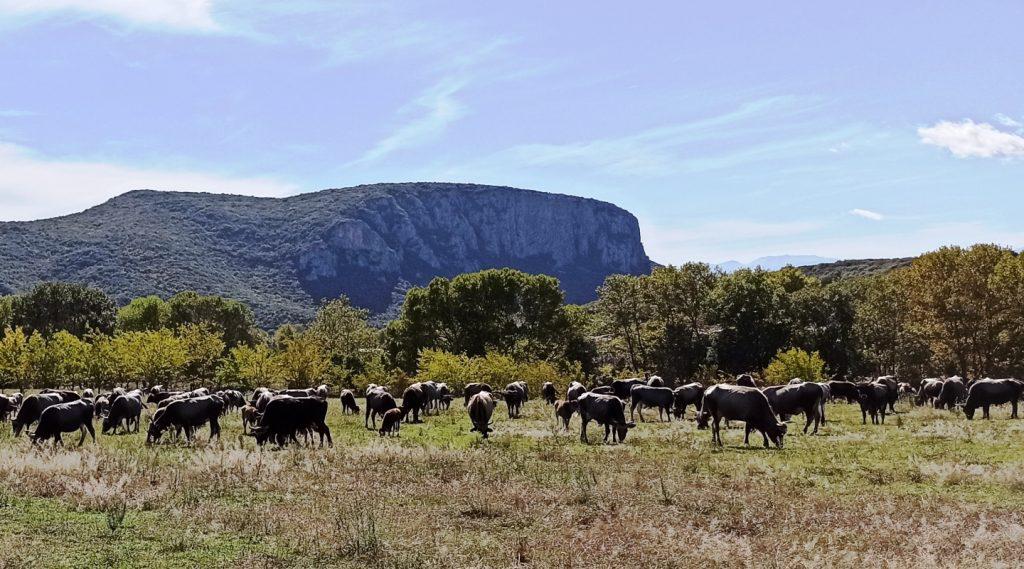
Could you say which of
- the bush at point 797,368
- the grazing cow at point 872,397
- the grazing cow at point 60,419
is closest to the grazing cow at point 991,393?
the grazing cow at point 872,397

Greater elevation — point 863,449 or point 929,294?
point 929,294

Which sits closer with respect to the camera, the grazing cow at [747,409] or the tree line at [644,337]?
the grazing cow at [747,409]

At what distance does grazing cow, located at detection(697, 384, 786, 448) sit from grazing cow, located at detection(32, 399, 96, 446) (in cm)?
2366

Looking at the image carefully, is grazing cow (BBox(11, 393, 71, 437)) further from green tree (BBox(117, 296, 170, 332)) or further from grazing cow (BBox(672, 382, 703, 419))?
green tree (BBox(117, 296, 170, 332))

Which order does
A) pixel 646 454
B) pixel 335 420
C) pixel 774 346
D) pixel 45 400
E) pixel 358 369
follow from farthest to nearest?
1. pixel 358 369
2. pixel 774 346
3. pixel 335 420
4. pixel 45 400
5. pixel 646 454

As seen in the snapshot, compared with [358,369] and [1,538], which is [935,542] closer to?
[1,538]

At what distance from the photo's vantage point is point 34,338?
7688 centimetres

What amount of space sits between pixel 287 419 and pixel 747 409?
1724 centimetres

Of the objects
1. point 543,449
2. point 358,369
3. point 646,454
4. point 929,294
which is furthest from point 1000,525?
point 358,369

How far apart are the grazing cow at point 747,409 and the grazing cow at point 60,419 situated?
23.7 metres

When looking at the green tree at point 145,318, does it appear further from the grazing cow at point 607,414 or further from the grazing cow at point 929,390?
the grazing cow at point 929,390

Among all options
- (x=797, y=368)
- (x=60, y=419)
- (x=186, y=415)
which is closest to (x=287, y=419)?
(x=186, y=415)

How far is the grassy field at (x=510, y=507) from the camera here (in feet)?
40.4

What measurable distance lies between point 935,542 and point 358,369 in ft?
298
